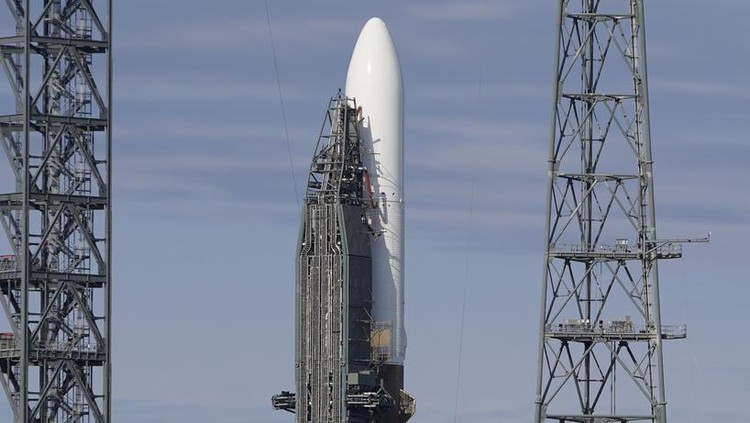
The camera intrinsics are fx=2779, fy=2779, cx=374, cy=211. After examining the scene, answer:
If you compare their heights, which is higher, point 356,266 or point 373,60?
point 373,60

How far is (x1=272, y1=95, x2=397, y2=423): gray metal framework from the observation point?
161750 mm

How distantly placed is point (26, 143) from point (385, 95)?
28.4 m

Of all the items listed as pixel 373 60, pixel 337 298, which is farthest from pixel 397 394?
pixel 373 60

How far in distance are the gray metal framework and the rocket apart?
6 cm

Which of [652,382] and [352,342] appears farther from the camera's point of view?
[352,342]

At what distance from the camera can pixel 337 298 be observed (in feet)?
532

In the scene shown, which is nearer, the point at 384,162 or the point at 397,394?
the point at 397,394

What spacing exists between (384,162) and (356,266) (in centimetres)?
719

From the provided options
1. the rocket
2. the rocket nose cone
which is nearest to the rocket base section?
the rocket

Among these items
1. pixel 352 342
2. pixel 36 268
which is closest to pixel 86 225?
pixel 36 268

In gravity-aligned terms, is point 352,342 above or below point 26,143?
below

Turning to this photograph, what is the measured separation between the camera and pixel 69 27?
488 feet

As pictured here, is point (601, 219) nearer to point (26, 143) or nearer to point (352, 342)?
point (352, 342)

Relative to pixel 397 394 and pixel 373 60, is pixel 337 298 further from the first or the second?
pixel 373 60
